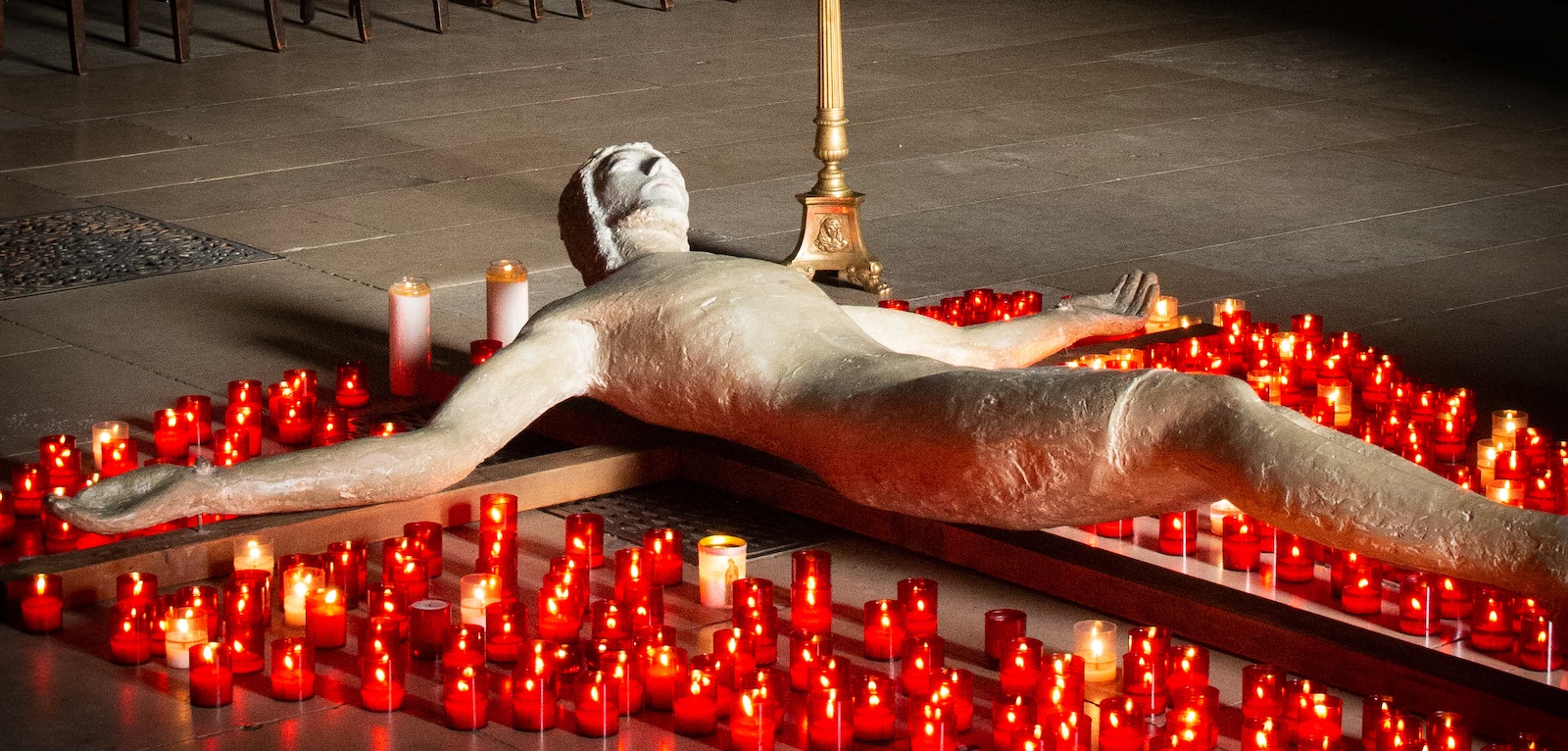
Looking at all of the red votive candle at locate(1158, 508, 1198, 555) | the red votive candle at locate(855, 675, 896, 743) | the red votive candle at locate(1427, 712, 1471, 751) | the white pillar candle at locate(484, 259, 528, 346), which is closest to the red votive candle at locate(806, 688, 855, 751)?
the red votive candle at locate(855, 675, 896, 743)

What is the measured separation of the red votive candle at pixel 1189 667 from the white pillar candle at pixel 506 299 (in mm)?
2259

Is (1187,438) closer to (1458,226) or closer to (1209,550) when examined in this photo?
(1209,550)

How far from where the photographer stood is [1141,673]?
3.30 metres

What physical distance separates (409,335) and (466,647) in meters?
1.82

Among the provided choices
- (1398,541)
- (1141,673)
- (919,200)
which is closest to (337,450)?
(1141,673)

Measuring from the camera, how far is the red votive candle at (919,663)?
3.35m

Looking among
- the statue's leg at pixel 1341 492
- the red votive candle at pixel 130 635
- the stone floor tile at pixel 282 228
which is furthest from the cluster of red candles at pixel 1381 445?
the stone floor tile at pixel 282 228

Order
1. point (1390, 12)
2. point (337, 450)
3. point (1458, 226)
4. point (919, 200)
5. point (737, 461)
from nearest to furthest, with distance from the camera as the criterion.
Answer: point (337, 450) < point (737, 461) < point (1458, 226) < point (919, 200) < point (1390, 12)

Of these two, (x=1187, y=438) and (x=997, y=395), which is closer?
(x=1187, y=438)

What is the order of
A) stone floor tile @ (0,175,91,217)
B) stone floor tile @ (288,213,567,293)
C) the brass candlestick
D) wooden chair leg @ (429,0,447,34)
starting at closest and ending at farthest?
1. the brass candlestick
2. stone floor tile @ (288,213,567,293)
3. stone floor tile @ (0,175,91,217)
4. wooden chair leg @ (429,0,447,34)

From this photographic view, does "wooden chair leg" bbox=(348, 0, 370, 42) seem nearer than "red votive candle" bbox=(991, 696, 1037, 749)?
No

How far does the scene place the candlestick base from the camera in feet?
20.7

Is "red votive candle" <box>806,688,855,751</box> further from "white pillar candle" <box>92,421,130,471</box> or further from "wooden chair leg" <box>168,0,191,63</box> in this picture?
"wooden chair leg" <box>168,0,191,63</box>

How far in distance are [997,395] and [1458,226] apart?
3789 millimetres
